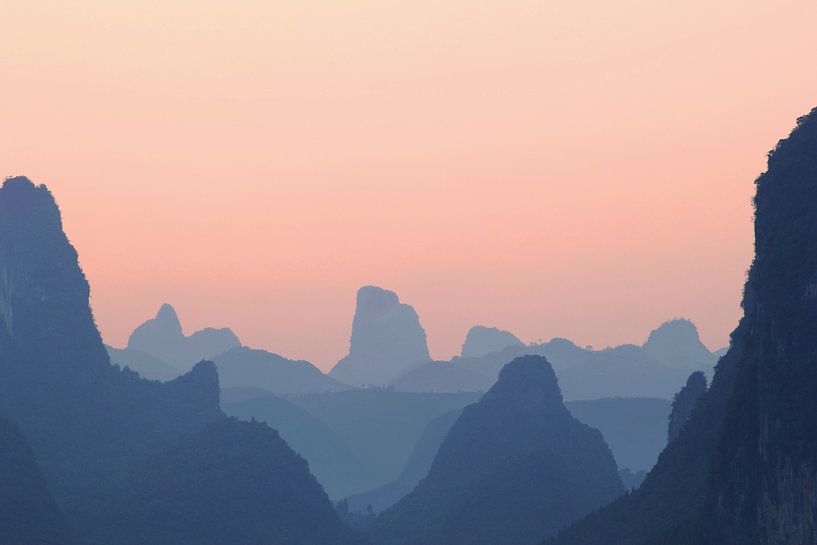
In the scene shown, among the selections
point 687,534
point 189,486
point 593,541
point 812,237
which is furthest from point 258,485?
point 812,237

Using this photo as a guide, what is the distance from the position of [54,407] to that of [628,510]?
82738mm

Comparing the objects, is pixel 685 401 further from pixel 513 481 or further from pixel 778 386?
pixel 778 386

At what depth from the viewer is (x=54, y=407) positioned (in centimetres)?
17675

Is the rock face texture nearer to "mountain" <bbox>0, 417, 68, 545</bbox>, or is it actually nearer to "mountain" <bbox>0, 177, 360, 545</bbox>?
"mountain" <bbox>0, 177, 360, 545</bbox>

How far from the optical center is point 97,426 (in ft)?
583

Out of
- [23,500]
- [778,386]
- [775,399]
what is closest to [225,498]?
[23,500]

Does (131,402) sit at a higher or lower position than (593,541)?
higher

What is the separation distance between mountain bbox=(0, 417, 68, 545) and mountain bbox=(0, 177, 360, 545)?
13.8 feet

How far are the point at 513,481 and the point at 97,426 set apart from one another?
46.8m

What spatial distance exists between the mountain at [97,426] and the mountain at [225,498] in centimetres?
15

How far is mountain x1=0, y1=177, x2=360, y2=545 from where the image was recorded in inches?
6186

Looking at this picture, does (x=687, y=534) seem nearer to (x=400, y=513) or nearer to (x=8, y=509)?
(x=8, y=509)

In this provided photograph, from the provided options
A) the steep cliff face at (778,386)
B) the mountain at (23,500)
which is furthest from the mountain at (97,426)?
the steep cliff face at (778,386)

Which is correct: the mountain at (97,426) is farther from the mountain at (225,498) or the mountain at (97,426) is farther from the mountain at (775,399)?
the mountain at (775,399)
